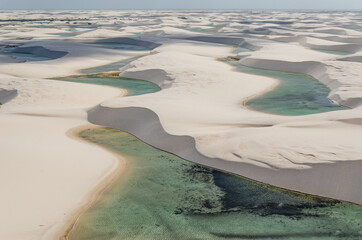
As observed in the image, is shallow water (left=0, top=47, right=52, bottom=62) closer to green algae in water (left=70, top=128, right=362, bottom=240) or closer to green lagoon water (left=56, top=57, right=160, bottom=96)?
green lagoon water (left=56, top=57, right=160, bottom=96)

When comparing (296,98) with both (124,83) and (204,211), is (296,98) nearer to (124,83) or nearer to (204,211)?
(124,83)

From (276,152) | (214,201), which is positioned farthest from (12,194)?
(276,152)

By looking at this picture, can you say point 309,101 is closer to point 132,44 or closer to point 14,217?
point 14,217

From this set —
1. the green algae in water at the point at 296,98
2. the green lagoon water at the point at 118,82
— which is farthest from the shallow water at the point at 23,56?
the green algae in water at the point at 296,98

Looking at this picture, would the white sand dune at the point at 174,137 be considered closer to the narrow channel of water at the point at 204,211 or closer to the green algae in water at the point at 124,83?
the narrow channel of water at the point at 204,211

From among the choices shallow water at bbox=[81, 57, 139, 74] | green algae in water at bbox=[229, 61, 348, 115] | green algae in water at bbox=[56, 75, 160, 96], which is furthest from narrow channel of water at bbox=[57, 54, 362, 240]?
shallow water at bbox=[81, 57, 139, 74]

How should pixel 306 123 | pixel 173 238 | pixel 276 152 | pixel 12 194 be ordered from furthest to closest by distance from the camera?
pixel 306 123 → pixel 276 152 → pixel 12 194 → pixel 173 238

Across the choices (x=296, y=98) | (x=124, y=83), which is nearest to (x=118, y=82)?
(x=124, y=83)
